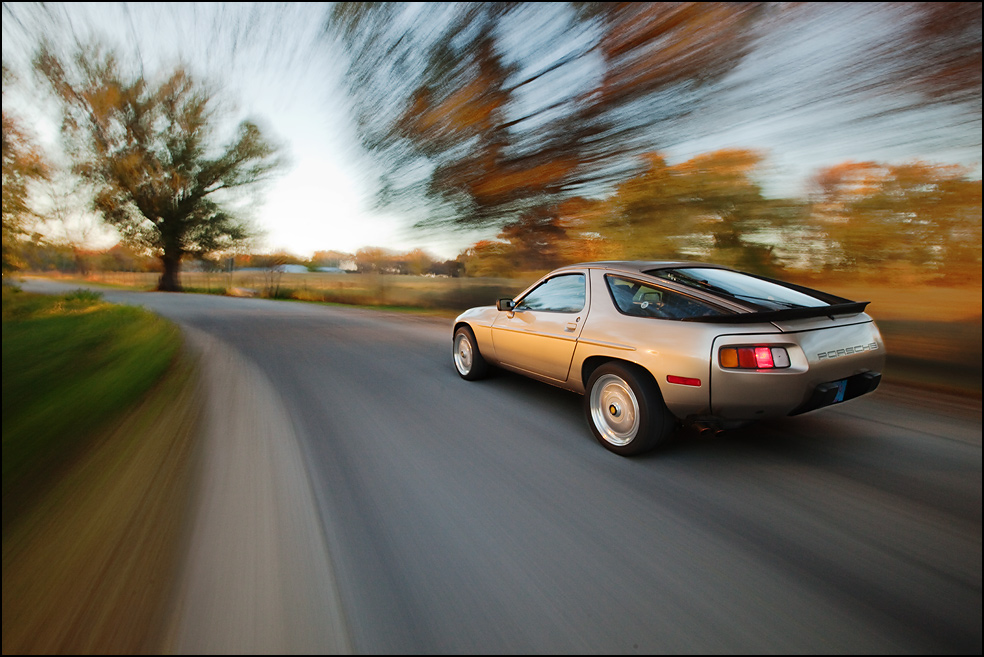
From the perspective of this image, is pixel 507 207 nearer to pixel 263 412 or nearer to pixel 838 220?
pixel 838 220

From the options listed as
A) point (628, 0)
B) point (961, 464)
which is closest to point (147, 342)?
point (628, 0)

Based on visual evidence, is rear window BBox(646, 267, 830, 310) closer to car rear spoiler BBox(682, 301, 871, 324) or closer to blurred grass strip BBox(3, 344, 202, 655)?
car rear spoiler BBox(682, 301, 871, 324)

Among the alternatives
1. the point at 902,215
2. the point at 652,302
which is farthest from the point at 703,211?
the point at 652,302

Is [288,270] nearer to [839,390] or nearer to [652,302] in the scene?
[652,302]

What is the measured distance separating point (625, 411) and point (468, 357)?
2625mm

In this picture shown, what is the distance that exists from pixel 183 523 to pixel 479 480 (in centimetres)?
165

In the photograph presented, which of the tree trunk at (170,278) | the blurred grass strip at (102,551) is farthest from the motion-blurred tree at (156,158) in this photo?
the blurred grass strip at (102,551)

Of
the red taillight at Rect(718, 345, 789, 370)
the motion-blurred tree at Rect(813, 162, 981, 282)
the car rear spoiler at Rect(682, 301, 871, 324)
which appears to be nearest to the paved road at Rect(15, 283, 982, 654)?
the red taillight at Rect(718, 345, 789, 370)

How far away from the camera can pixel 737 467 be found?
10.0 ft

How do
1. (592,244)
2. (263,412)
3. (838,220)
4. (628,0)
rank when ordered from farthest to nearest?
(592,244) < (628,0) < (838,220) < (263,412)

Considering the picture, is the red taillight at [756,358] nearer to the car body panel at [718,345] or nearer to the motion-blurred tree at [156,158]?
the car body panel at [718,345]

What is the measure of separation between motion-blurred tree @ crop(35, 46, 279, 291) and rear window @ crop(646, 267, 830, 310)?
31.7 feet

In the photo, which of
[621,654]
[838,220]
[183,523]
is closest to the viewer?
[621,654]

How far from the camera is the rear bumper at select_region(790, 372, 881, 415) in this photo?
2762 millimetres
